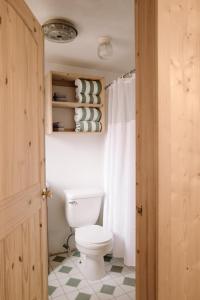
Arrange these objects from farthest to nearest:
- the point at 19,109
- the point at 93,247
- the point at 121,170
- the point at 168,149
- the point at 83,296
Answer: the point at 121,170, the point at 93,247, the point at 83,296, the point at 19,109, the point at 168,149

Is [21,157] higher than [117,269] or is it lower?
higher

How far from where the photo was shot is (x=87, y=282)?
211cm

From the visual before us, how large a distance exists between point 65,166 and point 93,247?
0.98 metres

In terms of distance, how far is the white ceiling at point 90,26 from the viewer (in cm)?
154

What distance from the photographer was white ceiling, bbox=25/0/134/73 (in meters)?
1.54

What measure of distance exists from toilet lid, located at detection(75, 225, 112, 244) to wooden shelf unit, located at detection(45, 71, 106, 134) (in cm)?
103

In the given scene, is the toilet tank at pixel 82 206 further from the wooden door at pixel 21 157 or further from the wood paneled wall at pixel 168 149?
the wood paneled wall at pixel 168 149

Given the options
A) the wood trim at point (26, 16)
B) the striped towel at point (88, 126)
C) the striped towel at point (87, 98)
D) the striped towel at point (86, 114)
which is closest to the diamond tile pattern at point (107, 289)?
the striped towel at point (88, 126)

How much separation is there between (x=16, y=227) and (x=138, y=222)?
602 millimetres

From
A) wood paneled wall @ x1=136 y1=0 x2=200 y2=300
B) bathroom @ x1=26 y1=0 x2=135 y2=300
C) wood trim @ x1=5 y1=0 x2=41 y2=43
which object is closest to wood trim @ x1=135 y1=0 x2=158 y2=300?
wood paneled wall @ x1=136 y1=0 x2=200 y2=300

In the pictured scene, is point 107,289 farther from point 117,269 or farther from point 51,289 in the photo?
point 51,289

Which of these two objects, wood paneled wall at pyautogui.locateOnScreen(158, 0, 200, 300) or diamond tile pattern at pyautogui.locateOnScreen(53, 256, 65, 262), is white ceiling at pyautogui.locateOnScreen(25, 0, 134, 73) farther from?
diamond tile pattern at pyautogui.locateOnScreen(53, 256, 65, 262)

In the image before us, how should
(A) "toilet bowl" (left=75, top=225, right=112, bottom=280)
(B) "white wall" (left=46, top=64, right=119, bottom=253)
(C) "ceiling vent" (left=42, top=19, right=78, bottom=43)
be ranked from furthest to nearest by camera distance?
(B) "white wall" (left=46, top=64, right=119, bottom=253), (A) "toilet bowl" (left=75, top=225, right=112, bottom=280), (C) "ceiling vent" (left=42, top=19, right=78, bottom=43)

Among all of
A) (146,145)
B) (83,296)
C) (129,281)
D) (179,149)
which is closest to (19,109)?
(146,145)
